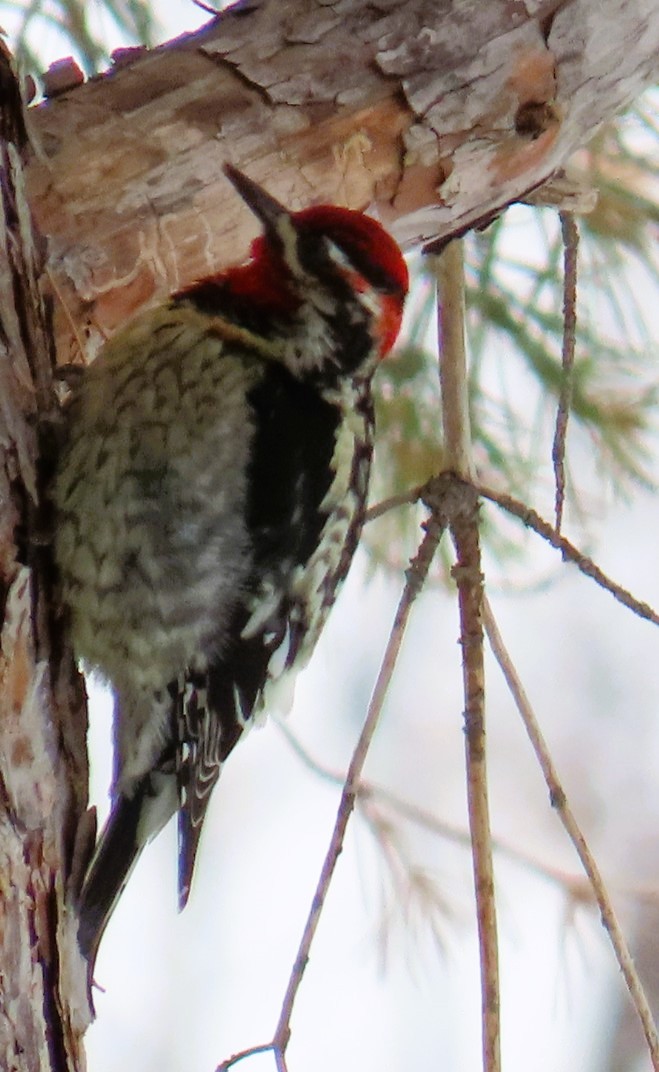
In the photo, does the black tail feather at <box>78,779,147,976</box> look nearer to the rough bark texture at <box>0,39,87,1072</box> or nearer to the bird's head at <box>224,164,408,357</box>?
the rough bark texture at <box>0,39,87,1072</box>

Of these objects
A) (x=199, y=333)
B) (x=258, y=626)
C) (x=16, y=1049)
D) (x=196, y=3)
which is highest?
(x=196, y=3)

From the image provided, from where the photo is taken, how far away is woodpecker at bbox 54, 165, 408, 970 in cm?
160

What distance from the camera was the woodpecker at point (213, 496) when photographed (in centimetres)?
160

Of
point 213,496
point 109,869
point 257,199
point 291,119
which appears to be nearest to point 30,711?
point 109,869

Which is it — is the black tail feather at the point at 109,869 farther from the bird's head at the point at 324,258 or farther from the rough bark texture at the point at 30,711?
the bird's head at the point at 324,258

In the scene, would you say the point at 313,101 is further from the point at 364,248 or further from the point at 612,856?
the point at 612,856

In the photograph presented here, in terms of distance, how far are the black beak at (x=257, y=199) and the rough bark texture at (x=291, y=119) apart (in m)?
0.03

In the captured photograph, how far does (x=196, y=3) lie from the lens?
1831 mm

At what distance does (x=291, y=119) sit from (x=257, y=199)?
5.1 inches

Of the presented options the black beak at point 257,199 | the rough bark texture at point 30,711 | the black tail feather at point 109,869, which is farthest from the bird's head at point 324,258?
the black tail feather at point 109,869

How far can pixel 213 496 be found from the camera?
1.63 metres

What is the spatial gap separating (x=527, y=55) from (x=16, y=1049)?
1375 mm

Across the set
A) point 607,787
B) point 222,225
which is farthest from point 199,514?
point 607,787

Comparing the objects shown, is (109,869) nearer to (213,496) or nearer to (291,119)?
(213,496)
